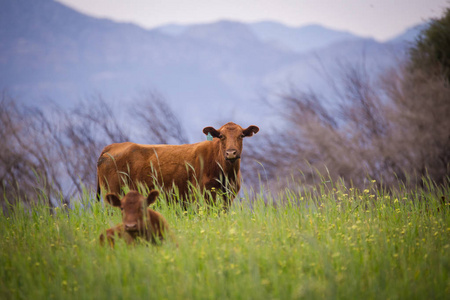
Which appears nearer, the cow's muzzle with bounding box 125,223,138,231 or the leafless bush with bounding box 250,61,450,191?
the cow's muzzle with bounding box 125,223,138,231

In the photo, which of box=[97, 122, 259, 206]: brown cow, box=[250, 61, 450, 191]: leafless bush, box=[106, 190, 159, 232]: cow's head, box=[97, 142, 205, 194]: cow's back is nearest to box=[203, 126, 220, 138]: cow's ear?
box=[97, 122, 259, 206]: brown cow

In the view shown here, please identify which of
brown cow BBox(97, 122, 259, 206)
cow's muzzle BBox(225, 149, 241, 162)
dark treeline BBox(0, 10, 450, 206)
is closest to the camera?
cow's muzzle BBox(225, 149, 241, 162)

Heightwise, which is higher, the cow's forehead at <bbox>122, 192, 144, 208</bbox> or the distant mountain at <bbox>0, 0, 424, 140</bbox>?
the distant mountain at <bbox>0, 0, 424, 140</bbox>

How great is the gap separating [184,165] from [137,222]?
329 centimetres

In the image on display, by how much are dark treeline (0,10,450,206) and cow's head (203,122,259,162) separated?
1074 cm

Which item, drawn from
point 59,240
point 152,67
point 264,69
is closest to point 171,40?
point 152,67

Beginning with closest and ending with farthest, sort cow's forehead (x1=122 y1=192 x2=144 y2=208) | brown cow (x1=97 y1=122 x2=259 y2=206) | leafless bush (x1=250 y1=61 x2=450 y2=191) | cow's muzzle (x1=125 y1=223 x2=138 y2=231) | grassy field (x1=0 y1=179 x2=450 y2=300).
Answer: grassy field (x1=0 y1=179 x2=450 y2=300)
cow's muzzle (x1=125 y1=223 x2=138 y2=231)
cow's forehead (x1=122 y1=192 x2=144 y2=208)
brown cow (x1=97 y1=122 x2=259 y2=206)
leafless bush (x1=250 y1=61 x2=450 y2=191)

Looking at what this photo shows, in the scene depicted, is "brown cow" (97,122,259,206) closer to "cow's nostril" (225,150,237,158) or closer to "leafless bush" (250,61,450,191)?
"cow's nostril" (225,150,237,158)

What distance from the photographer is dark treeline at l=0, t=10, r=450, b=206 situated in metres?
18.8

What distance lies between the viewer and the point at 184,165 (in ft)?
25.7

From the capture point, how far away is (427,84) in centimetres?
2078

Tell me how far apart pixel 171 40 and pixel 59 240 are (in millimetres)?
90010

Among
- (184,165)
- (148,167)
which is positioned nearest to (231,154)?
(184,165)

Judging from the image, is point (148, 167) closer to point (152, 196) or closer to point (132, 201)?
point (152, 196)
